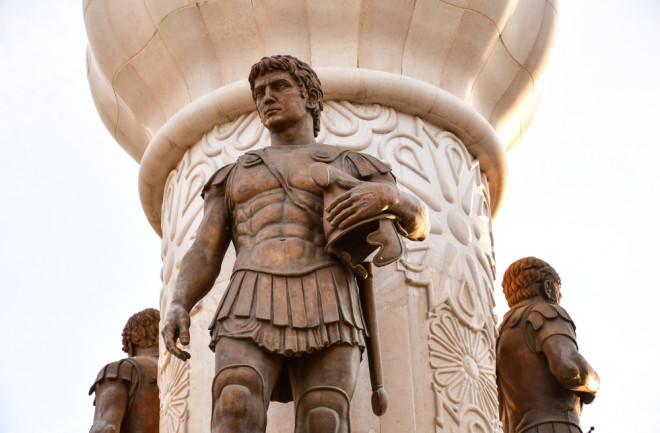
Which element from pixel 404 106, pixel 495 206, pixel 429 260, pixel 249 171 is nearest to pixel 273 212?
pixel 249 171

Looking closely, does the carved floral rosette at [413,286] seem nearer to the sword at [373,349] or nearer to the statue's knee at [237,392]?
the sword at [373,349]

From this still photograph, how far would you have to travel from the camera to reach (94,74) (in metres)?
11.3

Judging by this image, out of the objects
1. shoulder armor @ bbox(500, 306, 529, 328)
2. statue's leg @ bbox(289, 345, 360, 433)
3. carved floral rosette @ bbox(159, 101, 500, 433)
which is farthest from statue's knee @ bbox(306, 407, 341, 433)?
shoulder armor @ bbox(500, 306, 529, 328)

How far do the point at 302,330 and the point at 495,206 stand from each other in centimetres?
412

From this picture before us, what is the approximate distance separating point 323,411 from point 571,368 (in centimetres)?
278

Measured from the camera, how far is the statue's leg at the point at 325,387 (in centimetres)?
689

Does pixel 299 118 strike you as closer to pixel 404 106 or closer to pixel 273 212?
pixel 273 212

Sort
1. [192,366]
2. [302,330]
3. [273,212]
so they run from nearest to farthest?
[302,330] < [273,212] < [192,366]

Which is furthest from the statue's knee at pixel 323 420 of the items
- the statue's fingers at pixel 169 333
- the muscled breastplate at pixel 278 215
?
the statue's fingers at pixel 169 333

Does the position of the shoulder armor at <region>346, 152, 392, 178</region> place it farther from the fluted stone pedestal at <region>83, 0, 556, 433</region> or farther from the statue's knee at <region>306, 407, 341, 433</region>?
the statue's knee at <region>306, 407, 341, 433</region>

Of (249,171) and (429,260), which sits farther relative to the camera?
(429,260)

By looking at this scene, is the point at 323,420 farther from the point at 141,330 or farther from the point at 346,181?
the point at 141,330

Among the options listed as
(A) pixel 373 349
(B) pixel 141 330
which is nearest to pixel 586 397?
(A) pixel 373 349

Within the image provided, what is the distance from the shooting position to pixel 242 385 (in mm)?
6902
